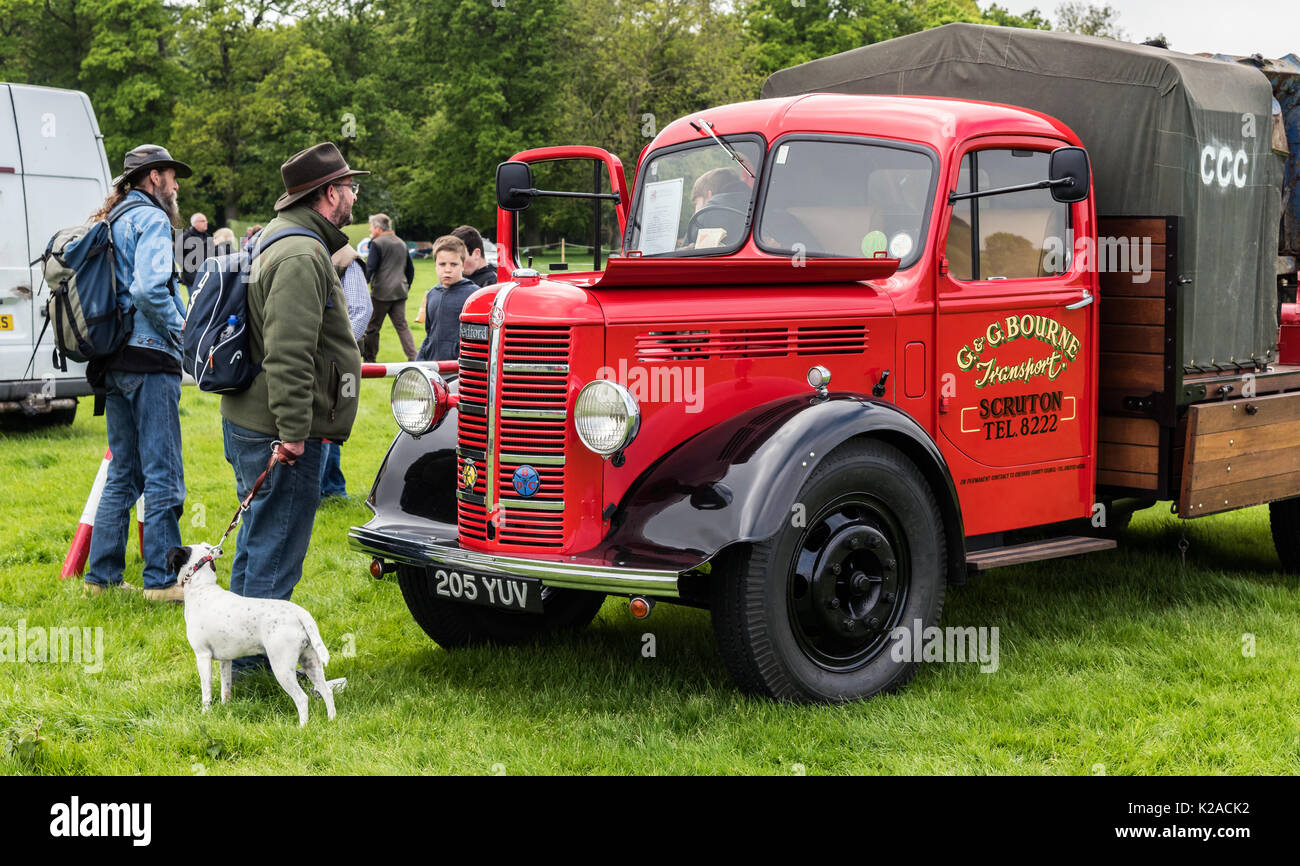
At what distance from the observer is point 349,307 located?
8.95 metres

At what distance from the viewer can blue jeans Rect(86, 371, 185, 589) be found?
6590 millimetres

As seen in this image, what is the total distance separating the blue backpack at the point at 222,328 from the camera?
5078mm

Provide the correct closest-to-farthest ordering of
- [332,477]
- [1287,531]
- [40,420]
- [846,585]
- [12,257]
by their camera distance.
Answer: [846,585] < [1287,531] < [332,477] < [12,257] < [40,420]

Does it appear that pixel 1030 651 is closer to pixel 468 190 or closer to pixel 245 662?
pixel 245 662

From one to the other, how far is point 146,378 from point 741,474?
139 inches

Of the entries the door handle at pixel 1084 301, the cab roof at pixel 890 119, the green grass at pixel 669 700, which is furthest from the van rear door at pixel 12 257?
the door handle at pixel 1084 301

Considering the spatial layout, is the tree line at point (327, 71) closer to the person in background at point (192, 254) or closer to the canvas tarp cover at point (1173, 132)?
the person in background at point (192, 254)

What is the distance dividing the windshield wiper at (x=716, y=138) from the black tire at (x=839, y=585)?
1.66m

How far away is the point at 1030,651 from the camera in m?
5.80

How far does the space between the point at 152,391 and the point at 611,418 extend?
10.2 feet

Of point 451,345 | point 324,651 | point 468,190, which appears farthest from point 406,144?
point 324,651
